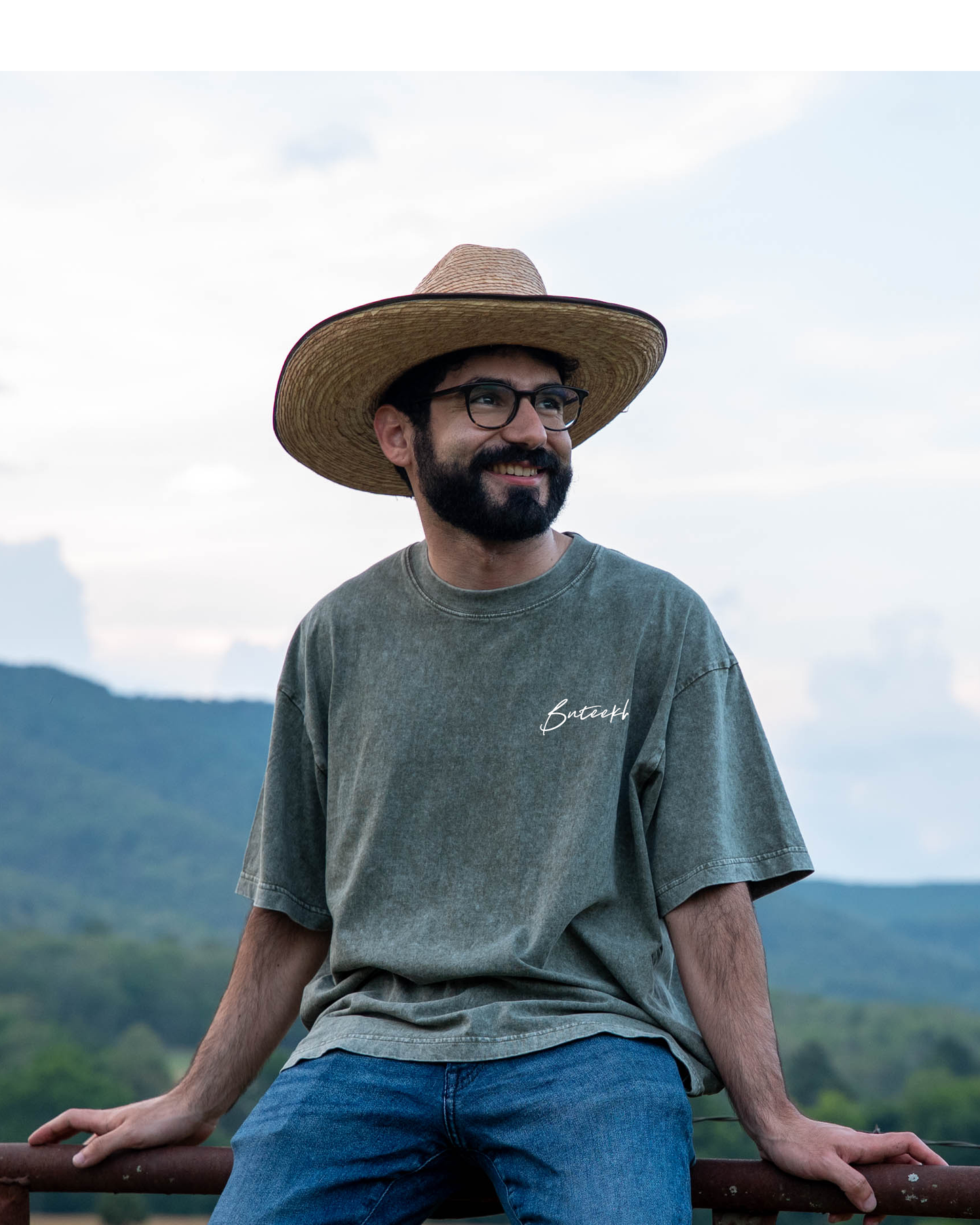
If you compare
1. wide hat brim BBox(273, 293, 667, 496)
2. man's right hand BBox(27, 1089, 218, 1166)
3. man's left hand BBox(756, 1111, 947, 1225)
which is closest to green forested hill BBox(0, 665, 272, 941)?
wide hat brim BBox(273, 293, 667, 496)

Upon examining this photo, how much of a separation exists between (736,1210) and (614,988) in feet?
1.13

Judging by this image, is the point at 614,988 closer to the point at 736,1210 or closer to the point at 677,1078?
the point at 677,1078

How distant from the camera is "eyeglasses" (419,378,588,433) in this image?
2246 millimetres

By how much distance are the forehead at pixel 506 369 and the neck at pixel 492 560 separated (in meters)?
0.25

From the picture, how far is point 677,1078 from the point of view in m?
1.89

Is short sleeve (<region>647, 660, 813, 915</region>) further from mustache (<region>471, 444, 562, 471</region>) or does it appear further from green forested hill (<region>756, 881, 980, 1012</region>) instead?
green forested hill (<region>756, 881, 980, 1012</region>)

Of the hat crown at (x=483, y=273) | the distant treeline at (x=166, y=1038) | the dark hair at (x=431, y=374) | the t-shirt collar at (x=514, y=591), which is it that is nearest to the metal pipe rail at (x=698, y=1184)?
the t-shirt collar at (x=514, y=591)

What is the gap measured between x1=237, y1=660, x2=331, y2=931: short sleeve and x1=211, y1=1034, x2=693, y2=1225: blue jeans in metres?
0.36

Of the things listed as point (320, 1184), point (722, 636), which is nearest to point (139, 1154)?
point (320, 1184)

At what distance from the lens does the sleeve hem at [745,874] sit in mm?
2008

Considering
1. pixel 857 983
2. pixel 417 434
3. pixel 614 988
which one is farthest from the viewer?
pixel 857 983

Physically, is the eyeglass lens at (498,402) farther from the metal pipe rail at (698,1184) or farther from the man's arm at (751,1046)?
the metal pipe rail at (698,1184)

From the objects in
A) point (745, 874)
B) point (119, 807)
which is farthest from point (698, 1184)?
point (119, 807)

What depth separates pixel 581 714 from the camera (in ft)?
6.86
